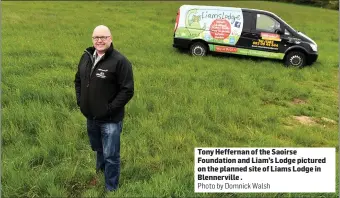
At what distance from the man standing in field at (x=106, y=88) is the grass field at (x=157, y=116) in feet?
2.00

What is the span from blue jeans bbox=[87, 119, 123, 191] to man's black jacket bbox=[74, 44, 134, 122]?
4.0 inches

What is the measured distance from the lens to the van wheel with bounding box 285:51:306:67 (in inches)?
424

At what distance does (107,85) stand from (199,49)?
8.34m

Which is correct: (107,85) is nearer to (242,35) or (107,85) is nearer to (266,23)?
(242,35)

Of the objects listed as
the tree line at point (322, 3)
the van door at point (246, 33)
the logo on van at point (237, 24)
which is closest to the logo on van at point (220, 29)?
the logo on van at point (237, 24)

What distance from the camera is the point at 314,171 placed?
369cm

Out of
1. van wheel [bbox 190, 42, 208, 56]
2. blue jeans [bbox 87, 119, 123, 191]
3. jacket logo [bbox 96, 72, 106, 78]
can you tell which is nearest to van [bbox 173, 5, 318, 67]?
van wheel [bbox 190, 42, 208, 56]

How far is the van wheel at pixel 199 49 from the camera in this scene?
11164mm

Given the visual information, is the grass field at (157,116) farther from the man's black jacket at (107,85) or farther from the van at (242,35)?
the man's black jacket at (107,85)

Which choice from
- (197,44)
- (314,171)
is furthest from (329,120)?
(197,44)

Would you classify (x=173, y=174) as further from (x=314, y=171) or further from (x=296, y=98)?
(x=296, y=98)

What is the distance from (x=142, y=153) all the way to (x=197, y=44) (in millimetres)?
7446

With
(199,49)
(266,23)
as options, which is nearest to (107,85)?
(199,49)

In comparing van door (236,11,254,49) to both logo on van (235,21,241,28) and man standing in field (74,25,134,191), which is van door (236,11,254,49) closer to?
logo on van (235,21,241,28)
